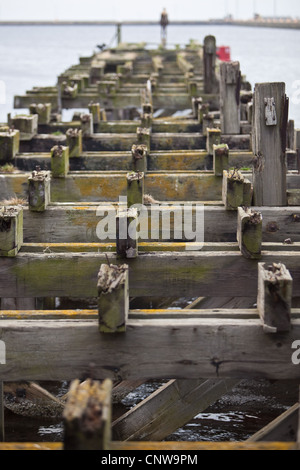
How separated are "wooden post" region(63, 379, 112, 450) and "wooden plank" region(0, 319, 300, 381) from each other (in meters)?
1.01

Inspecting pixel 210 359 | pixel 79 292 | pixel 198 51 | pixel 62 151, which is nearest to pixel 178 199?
pixel 62 151

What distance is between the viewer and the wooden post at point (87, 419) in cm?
292

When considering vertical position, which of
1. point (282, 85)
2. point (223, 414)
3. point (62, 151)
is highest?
point (282, 85)

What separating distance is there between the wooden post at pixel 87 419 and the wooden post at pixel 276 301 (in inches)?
49.7

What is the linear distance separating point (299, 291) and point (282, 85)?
7.01 feet

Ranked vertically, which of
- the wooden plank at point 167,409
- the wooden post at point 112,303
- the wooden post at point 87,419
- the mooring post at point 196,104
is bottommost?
the wooden plank at point 167,409

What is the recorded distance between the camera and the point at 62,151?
7398 mm

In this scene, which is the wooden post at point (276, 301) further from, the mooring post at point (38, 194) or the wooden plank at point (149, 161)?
the wooden plank at point (149, 161)

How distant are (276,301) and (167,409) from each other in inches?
59.5

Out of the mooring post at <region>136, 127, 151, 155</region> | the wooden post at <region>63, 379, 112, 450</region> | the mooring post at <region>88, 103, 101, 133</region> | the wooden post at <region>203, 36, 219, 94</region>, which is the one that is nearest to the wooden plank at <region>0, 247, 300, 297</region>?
the wooden post at <region>63, 379, 112, 450</region>

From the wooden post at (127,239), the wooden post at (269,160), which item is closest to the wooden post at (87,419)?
the wooden post at (127,239)

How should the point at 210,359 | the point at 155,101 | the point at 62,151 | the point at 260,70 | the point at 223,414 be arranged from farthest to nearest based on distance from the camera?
the point at 260,70 → the point at 155,101 → the point at 62,151 → the point at 223,414 → the point at 210,359

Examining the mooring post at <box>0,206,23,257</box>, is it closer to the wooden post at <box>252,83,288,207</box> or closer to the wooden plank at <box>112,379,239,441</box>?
the wooden plank at <box>112,379,239,441</box>
